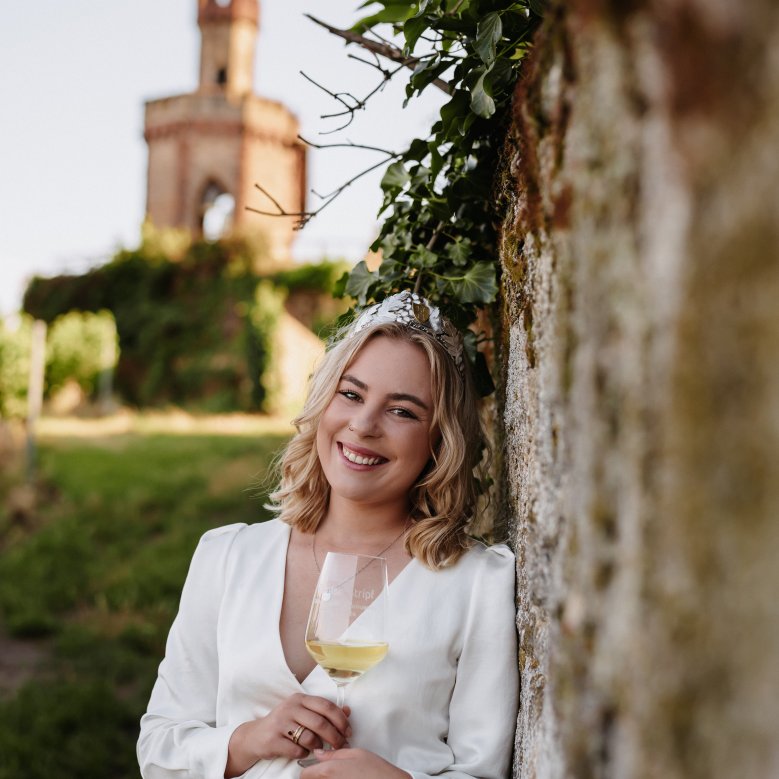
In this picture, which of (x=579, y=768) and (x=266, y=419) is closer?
(x=579, y=768)

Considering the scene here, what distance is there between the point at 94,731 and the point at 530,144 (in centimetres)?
529

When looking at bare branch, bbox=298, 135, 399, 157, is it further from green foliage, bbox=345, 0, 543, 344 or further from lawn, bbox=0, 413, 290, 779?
lawn, bbox=0, 413, 290, 779

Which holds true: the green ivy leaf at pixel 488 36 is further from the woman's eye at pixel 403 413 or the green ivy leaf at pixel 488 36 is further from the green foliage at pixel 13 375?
the green foliage at pixel 13 375

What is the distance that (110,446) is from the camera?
13.2 m

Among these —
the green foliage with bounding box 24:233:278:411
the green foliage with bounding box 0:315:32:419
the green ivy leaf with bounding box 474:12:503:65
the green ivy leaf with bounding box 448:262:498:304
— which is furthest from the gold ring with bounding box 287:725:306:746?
the green foliage with bounding box 24:233:278:411

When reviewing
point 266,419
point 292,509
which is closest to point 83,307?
point 266,419

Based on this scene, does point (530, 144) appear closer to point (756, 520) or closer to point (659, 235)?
point (659, 235)

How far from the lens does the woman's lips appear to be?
2.12 meters

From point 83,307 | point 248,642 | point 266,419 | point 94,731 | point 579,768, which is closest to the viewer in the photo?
point 579,768

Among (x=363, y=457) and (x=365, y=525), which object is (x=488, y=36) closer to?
(x=363, y=457)

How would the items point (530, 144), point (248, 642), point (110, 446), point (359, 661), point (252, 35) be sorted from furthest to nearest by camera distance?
point (252, 35) < point (110, 446) < point (248, 642) < point (359, 661) < point (530, 144)

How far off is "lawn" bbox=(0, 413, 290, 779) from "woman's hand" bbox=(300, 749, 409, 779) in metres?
1.45

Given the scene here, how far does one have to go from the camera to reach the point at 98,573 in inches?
332

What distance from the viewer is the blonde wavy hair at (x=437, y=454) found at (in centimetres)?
212
